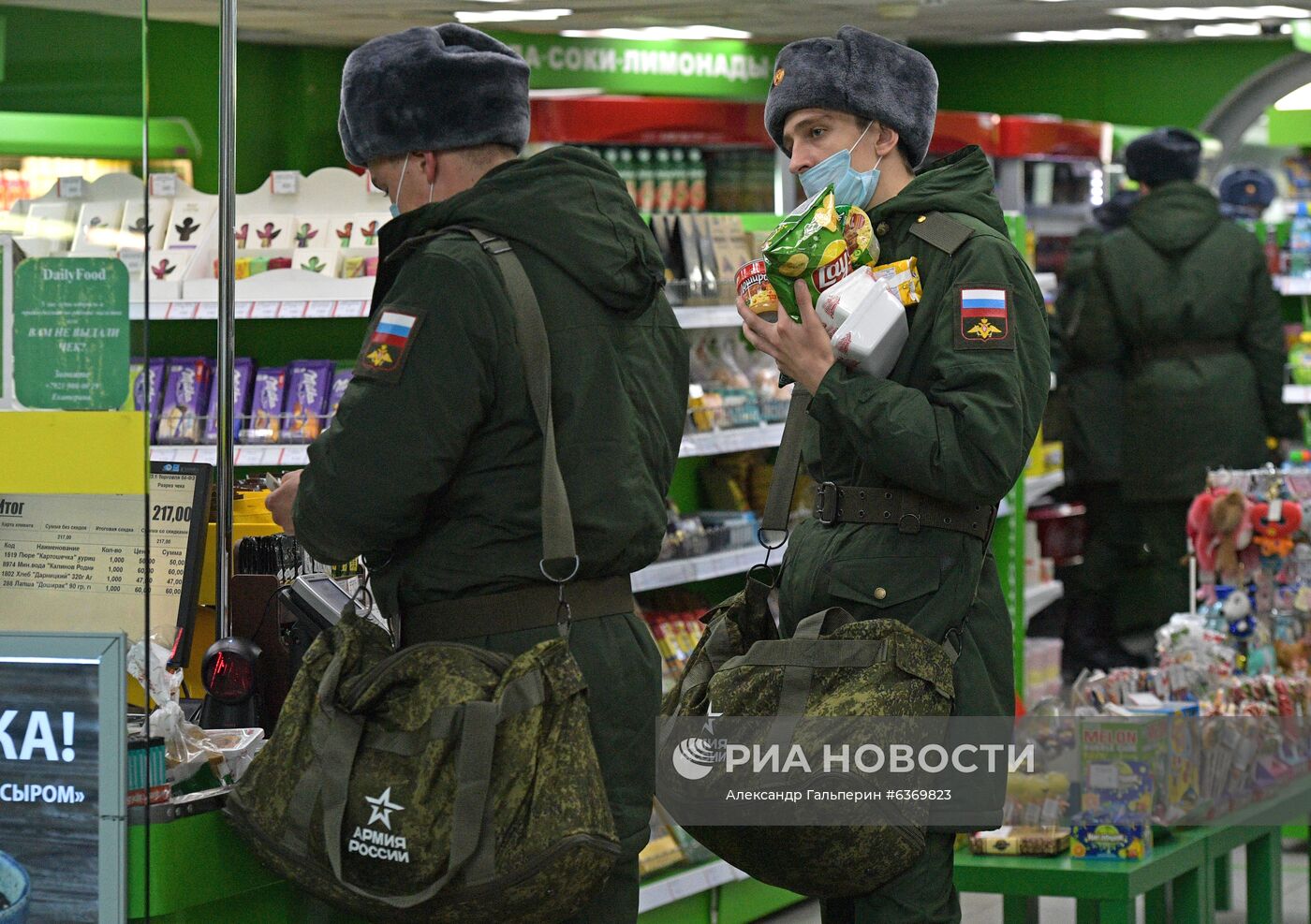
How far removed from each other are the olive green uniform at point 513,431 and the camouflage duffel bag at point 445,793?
12 centimetres

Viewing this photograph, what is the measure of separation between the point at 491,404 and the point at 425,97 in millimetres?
426

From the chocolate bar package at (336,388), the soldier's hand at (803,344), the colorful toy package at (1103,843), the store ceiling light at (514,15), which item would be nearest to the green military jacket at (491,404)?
the soldier's hand at (803,344)

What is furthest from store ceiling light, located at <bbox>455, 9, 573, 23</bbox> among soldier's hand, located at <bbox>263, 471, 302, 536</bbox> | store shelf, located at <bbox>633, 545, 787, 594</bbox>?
soldier's hand, located at <bbox>263, 471, 302, 536</bbox>

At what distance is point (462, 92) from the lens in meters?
2.43

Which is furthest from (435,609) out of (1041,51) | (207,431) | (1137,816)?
(1041,51)

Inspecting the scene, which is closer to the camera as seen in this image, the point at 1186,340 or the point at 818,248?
the point at 818,248

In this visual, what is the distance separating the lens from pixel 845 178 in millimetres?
2797

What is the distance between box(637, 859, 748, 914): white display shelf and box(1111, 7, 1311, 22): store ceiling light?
21.4 ft

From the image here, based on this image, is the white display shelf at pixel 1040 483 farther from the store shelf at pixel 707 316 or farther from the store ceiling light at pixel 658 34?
the store ceiling light at pixel 658 34

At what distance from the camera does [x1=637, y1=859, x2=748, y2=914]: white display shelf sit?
4.33 meters

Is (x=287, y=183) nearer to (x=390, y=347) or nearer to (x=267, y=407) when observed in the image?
(x=267, y=407)

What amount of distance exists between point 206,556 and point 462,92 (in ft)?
2.99

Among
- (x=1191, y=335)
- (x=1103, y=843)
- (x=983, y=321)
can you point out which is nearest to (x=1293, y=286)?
(x=1191, y=335)

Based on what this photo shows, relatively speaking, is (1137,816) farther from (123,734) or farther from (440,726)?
(123,734)
